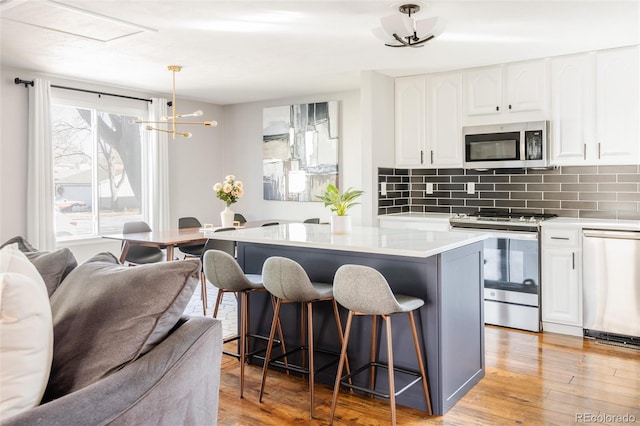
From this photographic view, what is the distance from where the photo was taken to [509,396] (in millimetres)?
2867

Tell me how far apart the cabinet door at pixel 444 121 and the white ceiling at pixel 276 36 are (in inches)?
7.0

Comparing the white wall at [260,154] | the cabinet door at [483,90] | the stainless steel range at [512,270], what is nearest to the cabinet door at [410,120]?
the cabinet door at [483,90]

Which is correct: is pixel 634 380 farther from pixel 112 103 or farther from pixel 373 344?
pixel 112 103

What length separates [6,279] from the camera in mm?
1281

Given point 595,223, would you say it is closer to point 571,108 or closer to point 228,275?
point 571,108

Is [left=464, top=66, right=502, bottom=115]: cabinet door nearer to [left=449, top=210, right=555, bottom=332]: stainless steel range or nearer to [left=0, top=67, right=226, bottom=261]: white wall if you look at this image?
[left=449, top=210, right=555, bottom=332]: stainless steel range

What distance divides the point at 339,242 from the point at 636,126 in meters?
2.89

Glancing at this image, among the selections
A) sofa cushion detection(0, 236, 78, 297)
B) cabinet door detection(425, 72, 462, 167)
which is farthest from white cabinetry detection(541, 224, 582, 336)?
sofa cushion detection(0, 236, 78, 297)

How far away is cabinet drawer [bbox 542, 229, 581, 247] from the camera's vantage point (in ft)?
13.1

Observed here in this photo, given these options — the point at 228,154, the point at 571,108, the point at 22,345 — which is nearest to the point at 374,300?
the point at 22,345

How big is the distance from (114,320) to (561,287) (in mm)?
3677

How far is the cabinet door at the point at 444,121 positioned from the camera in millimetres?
4922

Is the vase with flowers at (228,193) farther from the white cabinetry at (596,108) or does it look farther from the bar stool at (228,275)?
the white cabinetry at (596,108)

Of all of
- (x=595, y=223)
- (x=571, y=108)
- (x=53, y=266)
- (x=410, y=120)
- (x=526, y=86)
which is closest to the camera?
(x=53, y=266)
